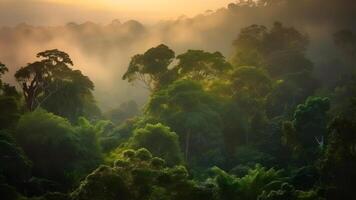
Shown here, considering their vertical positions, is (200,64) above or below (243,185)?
above

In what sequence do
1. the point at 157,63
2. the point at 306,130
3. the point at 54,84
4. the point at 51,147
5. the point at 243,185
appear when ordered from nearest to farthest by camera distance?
1. the point at 243,185
2. the point at 51,147
3. the point at 306,130
4. the point at 54,84
5. the point at 157,63

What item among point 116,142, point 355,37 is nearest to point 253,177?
point 116,142

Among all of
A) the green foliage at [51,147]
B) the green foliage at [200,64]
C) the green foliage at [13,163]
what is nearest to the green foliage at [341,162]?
the green foliage at [51,147]

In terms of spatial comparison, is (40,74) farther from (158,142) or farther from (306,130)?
(306,130)

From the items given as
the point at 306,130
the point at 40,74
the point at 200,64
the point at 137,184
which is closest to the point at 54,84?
the point at 40,74

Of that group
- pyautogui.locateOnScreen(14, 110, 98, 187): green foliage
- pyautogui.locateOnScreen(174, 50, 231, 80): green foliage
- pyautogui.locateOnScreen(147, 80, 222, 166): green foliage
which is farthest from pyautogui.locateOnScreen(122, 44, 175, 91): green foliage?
pyautogui.locateOnScreen(14, 110, 98, 187): green foliage

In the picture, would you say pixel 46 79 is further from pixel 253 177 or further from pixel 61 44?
pixel 61 44

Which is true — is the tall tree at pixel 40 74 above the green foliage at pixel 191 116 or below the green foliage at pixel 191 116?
above

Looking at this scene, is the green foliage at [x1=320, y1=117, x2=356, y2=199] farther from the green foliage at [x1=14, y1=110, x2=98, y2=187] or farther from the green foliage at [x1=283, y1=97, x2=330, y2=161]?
the green foliage at [x1=14, y1=110, x2=98, y2=187]

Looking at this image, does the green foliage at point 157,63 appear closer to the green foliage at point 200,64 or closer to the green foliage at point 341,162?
the green foliage at point 200,64
